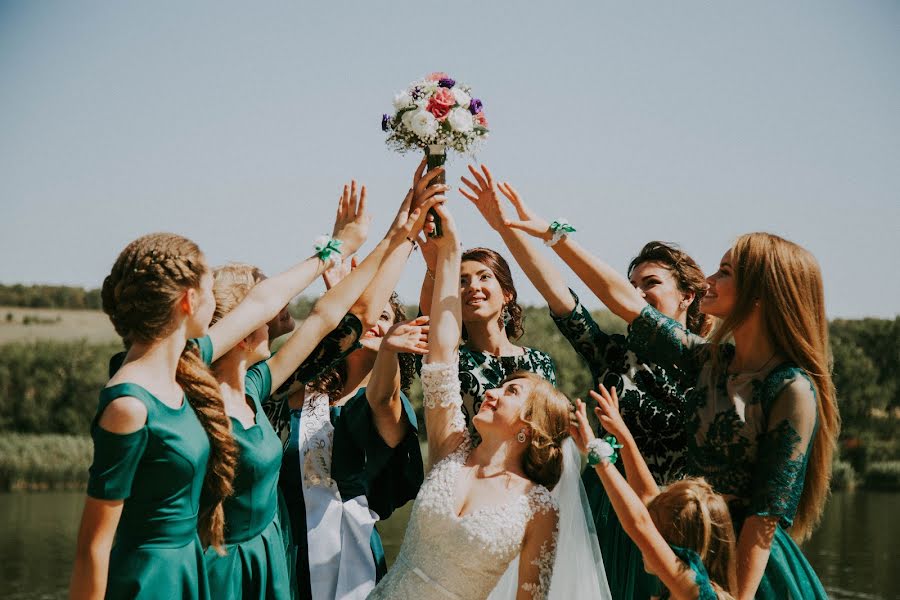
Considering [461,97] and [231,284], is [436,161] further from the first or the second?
[231,284]

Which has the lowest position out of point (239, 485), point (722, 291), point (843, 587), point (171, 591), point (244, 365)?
point (843, 587)

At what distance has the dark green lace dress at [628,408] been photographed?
495 cm

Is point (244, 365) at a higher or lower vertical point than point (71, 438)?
higher

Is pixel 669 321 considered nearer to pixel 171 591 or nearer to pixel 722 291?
pixel 722 291

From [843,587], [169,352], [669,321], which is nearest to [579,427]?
[669,321]

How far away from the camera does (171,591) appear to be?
140 inches

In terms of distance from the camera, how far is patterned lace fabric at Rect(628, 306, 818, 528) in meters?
3.78

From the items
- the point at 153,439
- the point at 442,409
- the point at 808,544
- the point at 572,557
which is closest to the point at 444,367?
the point at 442,409

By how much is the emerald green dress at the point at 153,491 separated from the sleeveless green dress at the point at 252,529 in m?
0.32

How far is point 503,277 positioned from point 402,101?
1148 millimetres

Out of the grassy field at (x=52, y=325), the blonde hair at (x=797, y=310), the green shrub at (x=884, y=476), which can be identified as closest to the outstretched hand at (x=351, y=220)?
the blonde hair at (x=797, y=310)

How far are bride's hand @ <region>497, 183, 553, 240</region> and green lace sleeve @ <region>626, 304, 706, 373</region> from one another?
2.03 ft

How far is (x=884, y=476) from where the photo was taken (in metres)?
36.0

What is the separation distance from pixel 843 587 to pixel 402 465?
2013 cm
